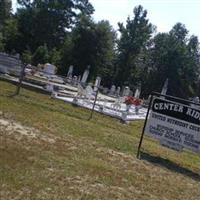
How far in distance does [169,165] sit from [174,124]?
159cm

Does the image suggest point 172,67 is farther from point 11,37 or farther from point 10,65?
point 10,65

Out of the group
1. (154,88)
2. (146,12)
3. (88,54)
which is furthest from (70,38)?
(154,88)

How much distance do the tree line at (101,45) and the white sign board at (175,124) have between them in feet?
100

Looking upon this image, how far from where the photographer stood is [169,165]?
45.9 feet

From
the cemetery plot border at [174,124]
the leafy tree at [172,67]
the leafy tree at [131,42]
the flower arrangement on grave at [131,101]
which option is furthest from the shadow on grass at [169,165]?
the leafy tree at [172,67]

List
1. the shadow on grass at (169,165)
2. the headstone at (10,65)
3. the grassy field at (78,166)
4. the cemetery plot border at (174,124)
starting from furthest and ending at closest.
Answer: the headstone at (10,65), the cemetery plot border at (174,124), the shadow on grass at (169,165), the grassy field at (78,166)

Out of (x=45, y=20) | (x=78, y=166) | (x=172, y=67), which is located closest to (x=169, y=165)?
(x=78, y=166)

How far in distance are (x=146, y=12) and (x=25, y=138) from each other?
2547 inches

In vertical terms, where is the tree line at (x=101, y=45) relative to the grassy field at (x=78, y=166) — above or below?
above

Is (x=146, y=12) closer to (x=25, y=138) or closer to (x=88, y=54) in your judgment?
(x=88, y=54)

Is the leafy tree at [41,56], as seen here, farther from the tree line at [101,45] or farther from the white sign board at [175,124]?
the white sign board at [175,124]

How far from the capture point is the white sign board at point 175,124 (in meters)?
14.8

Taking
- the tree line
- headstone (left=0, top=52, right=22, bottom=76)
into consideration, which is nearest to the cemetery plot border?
headstone (left=0, top=52, right=22, bottom=76)

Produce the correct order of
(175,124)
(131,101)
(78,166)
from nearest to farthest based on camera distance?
(78,166) < (175,124) < (131,101)
